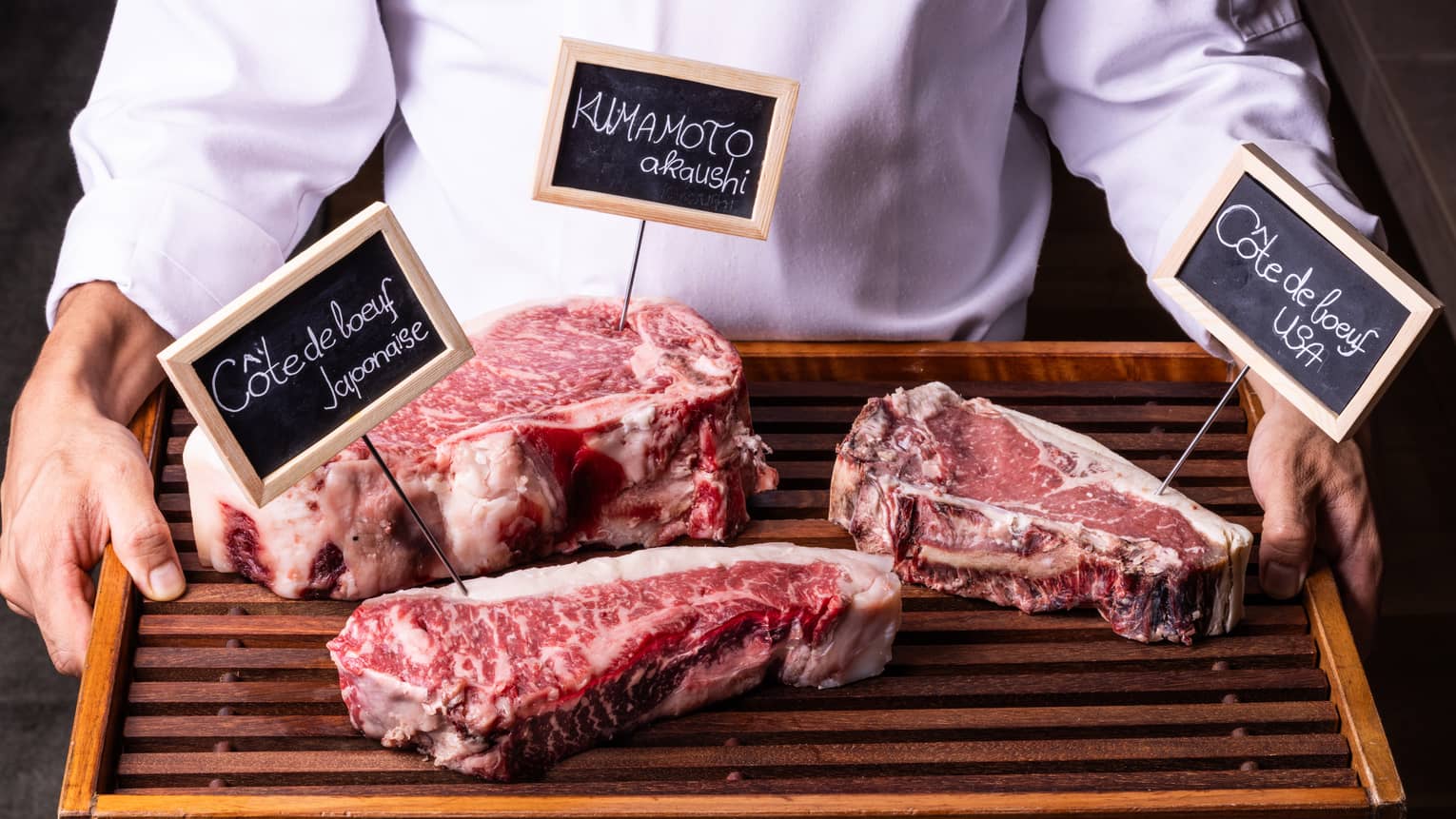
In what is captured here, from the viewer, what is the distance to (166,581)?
1.70m

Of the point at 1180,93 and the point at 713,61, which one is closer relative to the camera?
the point at 713,61

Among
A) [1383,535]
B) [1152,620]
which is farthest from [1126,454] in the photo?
[1383,535]

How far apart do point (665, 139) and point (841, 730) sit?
748mm

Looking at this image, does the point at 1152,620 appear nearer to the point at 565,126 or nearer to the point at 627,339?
the point at 627,339

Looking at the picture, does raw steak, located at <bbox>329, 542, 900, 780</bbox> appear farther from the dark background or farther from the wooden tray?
the dark background

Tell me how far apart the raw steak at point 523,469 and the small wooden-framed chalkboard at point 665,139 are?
0.21 m

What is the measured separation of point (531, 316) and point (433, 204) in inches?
17.9

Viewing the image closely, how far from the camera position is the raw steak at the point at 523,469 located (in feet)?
5.50

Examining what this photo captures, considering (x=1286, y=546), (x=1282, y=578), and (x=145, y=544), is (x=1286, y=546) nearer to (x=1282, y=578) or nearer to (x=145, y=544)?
(x=1282, y=578)

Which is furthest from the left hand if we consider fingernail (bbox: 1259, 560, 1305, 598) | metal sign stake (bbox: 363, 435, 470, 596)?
metal sign stake (bbox: 363, 435, 470, 596)

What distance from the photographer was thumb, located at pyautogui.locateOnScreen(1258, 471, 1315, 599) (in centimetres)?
181

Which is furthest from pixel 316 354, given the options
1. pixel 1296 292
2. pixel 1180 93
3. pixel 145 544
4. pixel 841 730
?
pixel 1180 93

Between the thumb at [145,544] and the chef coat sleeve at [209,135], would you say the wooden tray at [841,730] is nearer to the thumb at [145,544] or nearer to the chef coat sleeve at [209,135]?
the thumb at [145,544]

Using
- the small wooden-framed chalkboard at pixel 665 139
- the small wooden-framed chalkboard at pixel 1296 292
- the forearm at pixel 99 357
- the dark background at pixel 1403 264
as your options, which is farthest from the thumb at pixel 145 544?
the dark background at pixel 1403 264
